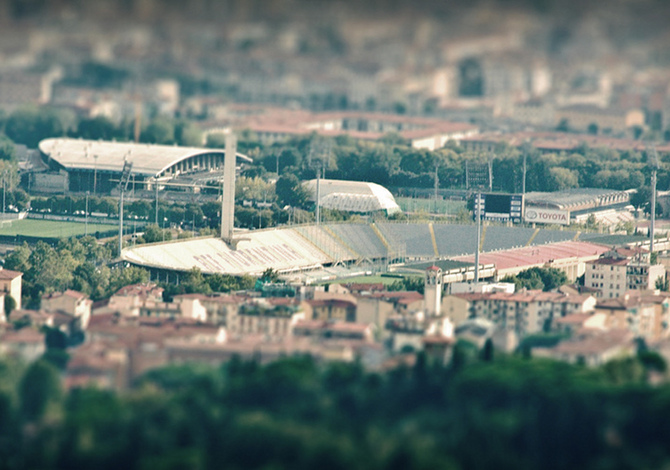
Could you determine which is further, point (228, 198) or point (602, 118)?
point (602, 118)

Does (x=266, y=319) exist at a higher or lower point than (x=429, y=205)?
lower

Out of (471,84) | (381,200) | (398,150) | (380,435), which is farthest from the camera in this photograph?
(471,84)

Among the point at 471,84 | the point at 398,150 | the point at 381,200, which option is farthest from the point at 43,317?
the point at 471,84

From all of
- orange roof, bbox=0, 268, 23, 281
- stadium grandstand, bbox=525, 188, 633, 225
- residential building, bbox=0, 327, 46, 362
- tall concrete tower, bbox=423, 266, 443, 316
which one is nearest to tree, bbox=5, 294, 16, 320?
orange roof, bbox=0, 268, 23, 281

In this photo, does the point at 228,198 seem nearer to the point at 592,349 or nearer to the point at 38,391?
the point at 592,349

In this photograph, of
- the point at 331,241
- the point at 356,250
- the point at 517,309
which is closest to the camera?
the point at 517,309

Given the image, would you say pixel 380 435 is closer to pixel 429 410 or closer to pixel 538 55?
pixel 429 410

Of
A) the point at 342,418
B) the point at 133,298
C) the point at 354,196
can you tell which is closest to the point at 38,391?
the point at 342,418
